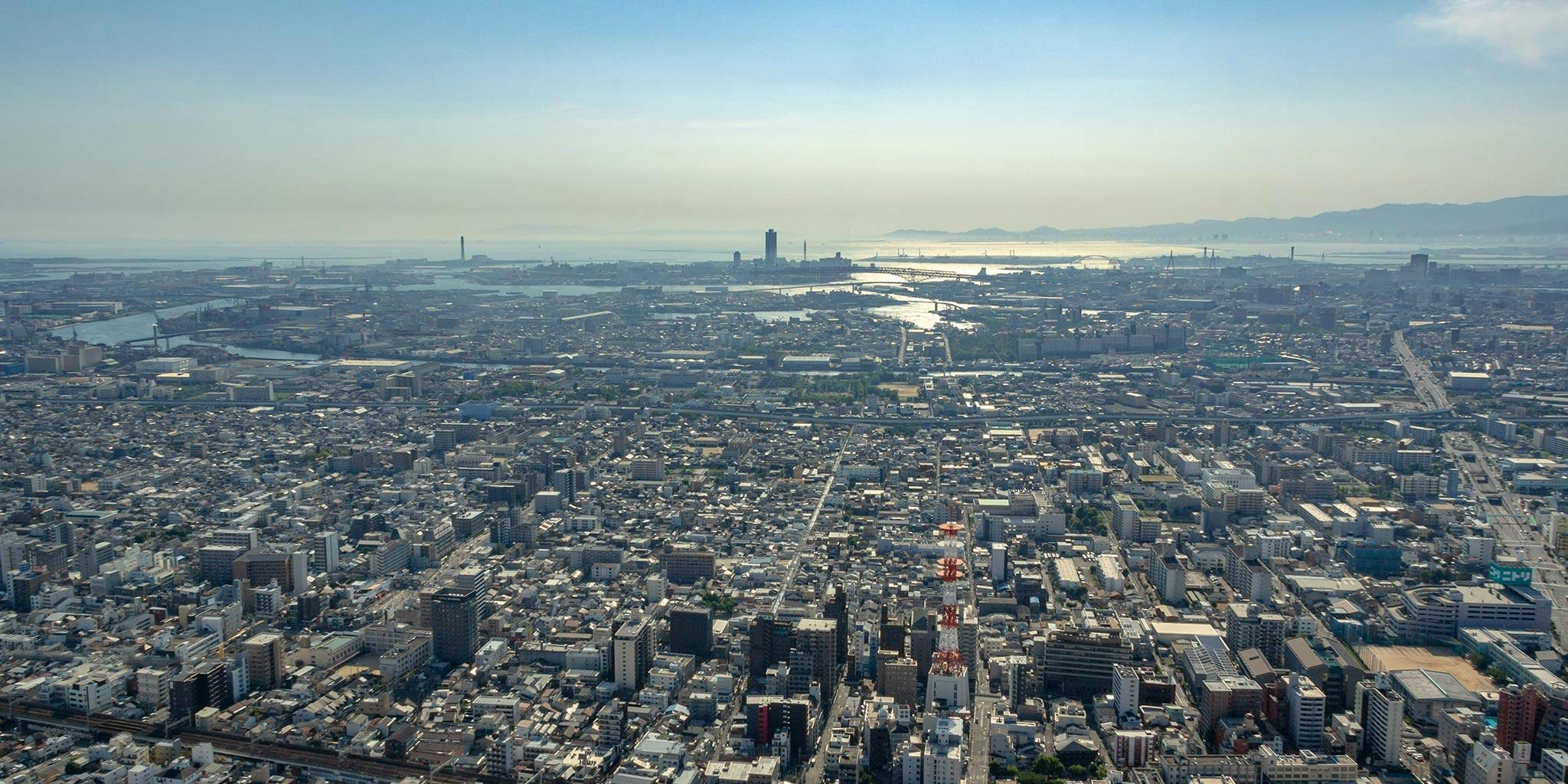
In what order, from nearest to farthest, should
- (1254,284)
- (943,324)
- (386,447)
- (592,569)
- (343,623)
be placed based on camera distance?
(343,623), (592,569), (386,447), (943,324), (1254,284)

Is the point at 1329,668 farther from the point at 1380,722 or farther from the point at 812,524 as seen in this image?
the point at 812,524

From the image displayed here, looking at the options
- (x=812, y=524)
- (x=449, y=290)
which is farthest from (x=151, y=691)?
(x=449, y=290)

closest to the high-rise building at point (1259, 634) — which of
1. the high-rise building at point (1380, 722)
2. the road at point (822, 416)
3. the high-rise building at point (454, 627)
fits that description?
the high-rise building at point (1380, 722)

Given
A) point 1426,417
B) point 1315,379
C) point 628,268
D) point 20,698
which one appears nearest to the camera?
point 20,698

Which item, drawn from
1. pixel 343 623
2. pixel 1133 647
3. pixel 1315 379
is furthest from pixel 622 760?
pixel 1315 379

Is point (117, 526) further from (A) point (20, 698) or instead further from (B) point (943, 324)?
(B) point (943, 324)

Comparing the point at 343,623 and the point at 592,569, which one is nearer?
the point at 343,623
